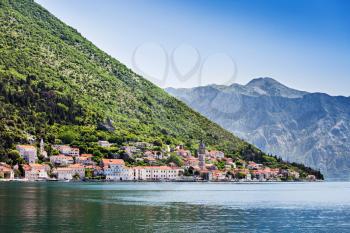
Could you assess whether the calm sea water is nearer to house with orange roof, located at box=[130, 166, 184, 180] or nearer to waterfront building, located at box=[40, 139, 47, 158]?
waterfront building, located at box=[40, 139, 47, 158]

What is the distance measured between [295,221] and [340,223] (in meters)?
4.24

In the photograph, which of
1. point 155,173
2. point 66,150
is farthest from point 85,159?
point 155,173

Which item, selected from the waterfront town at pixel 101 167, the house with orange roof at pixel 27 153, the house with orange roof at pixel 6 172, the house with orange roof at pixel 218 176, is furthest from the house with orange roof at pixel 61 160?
the house with orange roof at pixel 218 176

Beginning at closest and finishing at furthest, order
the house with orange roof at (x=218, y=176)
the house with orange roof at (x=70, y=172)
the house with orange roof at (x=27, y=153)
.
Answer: the house with orange roof at (x=27, y=153), the house with orange roof at (x=70, y=172), the house with orange roof at (x=218, y=176)

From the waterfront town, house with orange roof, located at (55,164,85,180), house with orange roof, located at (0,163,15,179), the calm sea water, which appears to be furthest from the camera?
house with orange roof, located at (55,164,85,180)

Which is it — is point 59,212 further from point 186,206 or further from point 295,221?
point 295,221

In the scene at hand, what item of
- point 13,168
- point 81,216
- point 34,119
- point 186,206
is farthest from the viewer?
point 34,119

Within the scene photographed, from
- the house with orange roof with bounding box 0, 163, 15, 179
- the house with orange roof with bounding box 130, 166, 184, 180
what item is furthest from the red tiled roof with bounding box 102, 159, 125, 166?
the house with orange roof with bounding box 0, 163, 15, 179

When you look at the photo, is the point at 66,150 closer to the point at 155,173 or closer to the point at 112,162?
the point at 112,162

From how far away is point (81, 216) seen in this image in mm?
56469

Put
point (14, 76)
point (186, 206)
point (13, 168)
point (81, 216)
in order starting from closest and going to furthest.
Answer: point (81, 216), point (186, 206), point (13, 168), point (14, 76)

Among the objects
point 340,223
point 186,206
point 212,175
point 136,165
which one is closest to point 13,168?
point 136,165

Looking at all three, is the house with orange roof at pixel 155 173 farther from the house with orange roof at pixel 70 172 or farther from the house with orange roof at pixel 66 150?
the house with orange roof at pixel 66 150

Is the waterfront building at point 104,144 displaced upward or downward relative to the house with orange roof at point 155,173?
upward
